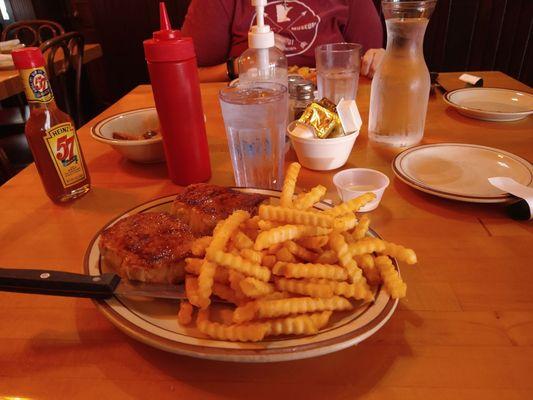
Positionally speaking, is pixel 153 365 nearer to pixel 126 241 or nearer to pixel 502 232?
pixel 126 241

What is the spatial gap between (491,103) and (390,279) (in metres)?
1.26

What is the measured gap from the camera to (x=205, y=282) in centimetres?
55

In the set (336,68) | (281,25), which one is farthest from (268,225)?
(281,25)

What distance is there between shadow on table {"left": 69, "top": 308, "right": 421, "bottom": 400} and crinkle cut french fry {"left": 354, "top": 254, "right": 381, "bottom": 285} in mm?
81

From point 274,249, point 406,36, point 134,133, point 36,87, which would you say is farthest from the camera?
point 134,133

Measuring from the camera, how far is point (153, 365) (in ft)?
1.89

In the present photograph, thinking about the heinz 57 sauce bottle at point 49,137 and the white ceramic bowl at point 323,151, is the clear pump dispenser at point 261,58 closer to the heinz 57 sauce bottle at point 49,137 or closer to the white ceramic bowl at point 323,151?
the white ceramic bowl at point 323,151

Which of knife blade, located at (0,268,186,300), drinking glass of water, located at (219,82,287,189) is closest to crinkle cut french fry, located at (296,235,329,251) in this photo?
knife blade, located at (0,268,186,300)

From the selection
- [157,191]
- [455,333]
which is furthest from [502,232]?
[157,191]

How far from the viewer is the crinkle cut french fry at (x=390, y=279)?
56 centimetres

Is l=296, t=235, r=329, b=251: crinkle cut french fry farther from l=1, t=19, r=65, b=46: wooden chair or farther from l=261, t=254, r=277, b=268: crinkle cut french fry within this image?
l=1, t=19, r=65, b=46: wooden chair

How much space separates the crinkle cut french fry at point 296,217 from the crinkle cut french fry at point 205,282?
0.12 metres

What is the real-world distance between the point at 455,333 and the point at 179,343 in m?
0.40

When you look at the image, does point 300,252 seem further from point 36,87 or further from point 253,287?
point 36,87
